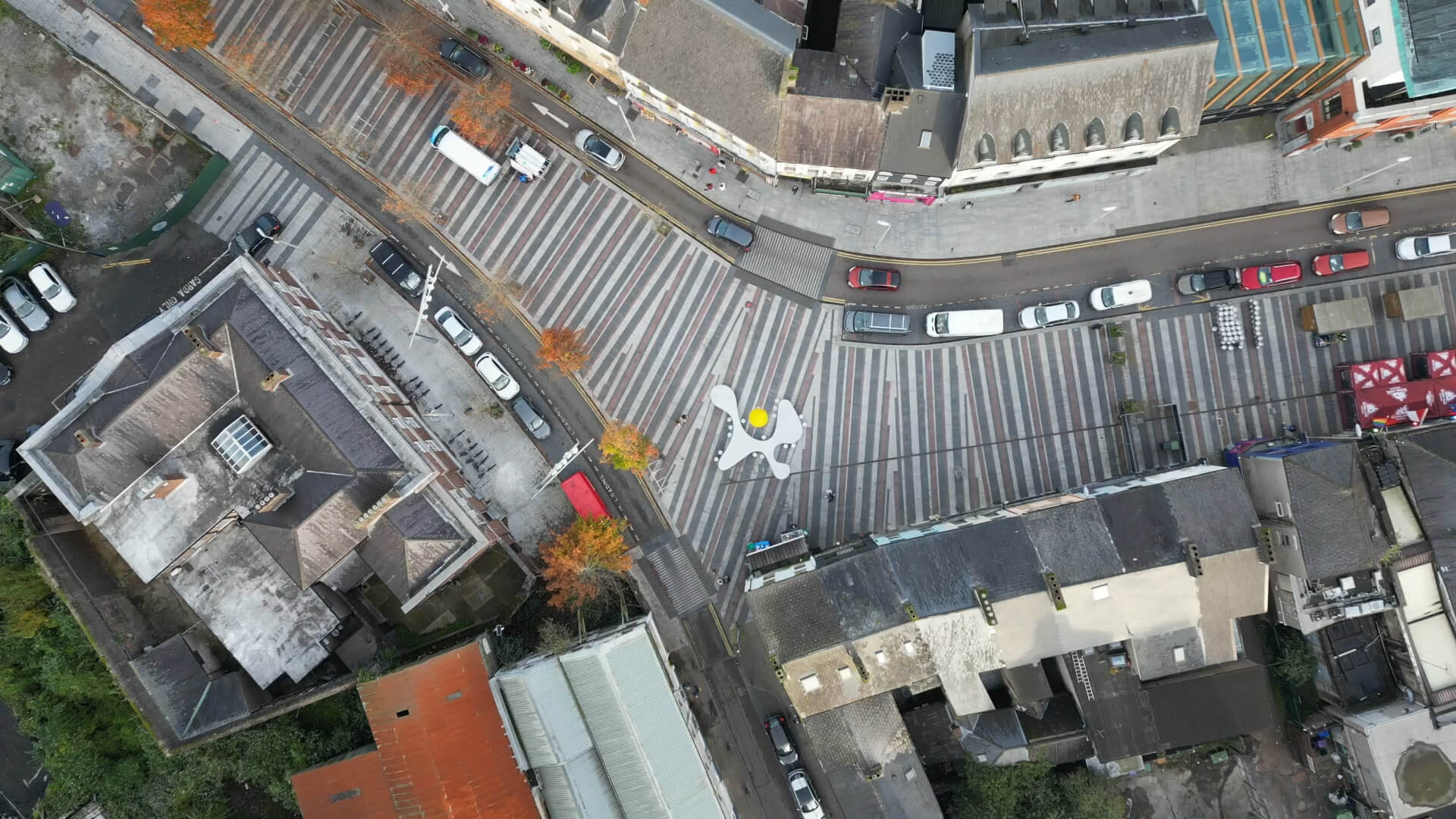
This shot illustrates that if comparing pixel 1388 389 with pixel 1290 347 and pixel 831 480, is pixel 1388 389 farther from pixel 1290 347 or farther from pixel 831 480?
pixel 831 480

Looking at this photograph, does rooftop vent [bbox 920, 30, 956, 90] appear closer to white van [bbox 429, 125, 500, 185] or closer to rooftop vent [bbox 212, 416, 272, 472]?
white van [bbox 429, 125, 500, 185]

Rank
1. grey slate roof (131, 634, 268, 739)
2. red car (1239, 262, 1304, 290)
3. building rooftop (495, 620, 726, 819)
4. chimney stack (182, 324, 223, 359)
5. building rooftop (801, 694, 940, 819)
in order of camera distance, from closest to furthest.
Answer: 1. chimney stack (182, 324, 223, 359)
2. building rooftop (495, 620, 726, 819)
3. grey slate roof (131, 634, 268, 739)
4. building rooftop (801, 694, 940, 819)
5. red car (1239, 262, 1304, 290)

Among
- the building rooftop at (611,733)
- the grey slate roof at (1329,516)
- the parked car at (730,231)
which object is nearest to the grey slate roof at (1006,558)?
the grey slate roof at (1329,516)

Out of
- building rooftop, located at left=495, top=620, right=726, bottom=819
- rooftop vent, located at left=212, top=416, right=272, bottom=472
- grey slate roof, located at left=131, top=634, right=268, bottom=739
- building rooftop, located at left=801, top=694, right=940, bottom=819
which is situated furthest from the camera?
building rooftop, located at left=801, top=694, right=940, bottom=819

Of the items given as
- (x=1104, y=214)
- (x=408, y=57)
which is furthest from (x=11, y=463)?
(x=1104, y=214)

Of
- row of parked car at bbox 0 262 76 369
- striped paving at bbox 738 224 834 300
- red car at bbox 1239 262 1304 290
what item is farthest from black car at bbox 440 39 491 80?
red car at bbox 1239 262 1304 290

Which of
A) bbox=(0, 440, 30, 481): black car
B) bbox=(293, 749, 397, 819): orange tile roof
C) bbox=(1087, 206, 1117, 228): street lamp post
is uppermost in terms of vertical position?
bbox=(1087, 206, 1117, 228): street lamp post
